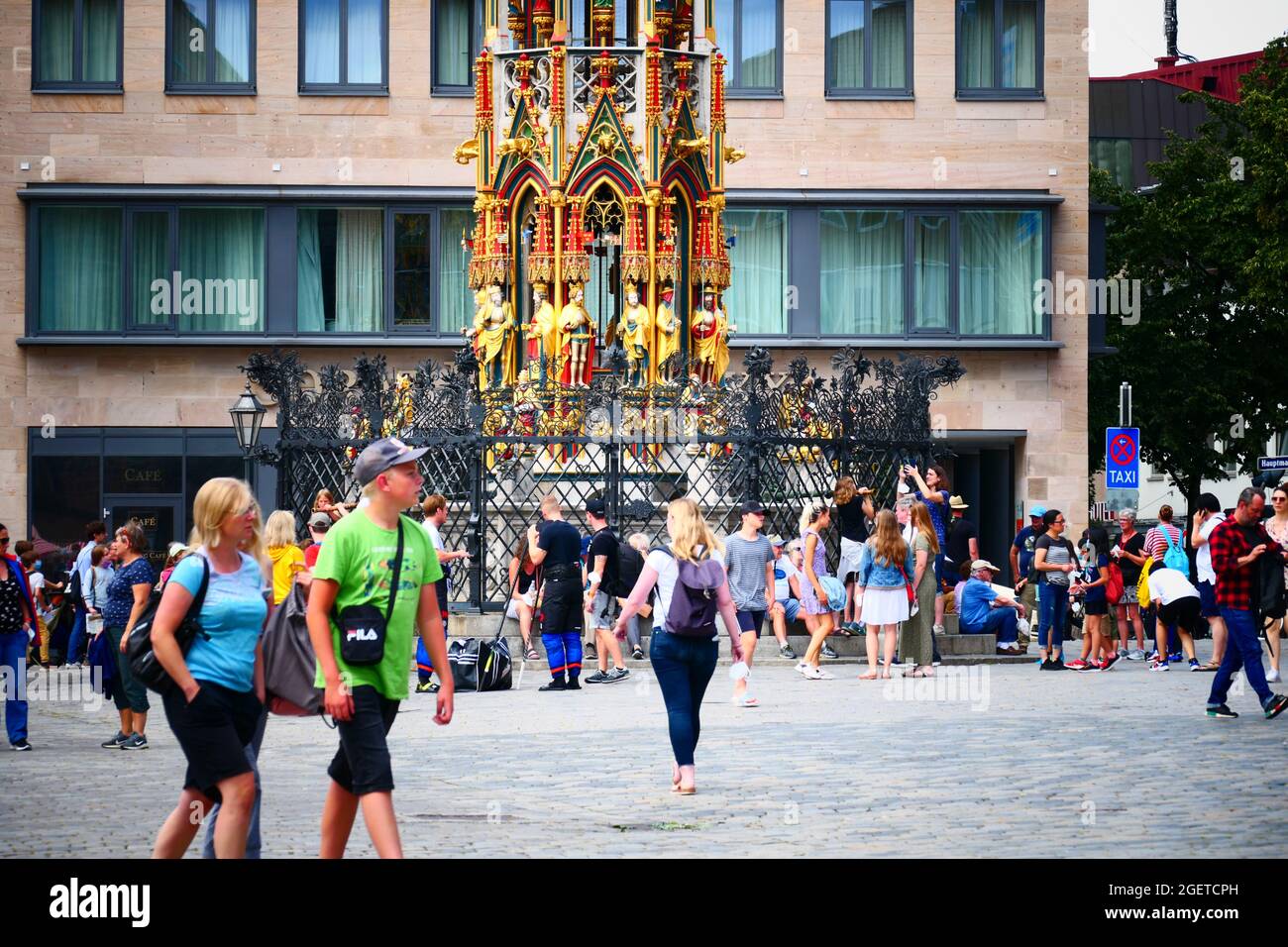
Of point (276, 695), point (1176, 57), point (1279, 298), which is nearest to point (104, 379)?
point (1279, 298)

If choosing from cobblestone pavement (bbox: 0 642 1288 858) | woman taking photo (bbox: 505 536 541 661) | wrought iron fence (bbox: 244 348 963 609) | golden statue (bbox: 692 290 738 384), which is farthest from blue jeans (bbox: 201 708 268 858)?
golden statue (bbox: 692 290 738 384)

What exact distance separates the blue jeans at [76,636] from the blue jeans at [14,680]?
31.8 feet

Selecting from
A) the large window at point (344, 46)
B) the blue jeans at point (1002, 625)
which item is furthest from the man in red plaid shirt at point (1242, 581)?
the large window at point (344, 46)

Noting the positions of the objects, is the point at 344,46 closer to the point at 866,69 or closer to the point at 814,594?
the point at 866,69

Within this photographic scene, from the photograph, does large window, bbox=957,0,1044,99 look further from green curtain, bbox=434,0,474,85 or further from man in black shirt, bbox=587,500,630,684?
man in black shirt, bbox=587,500,630,684

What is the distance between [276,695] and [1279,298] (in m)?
36.1

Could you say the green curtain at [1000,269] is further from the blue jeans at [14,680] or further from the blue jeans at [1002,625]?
the blue jeans at [14,680]

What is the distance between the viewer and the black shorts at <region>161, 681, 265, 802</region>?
8.70 meters

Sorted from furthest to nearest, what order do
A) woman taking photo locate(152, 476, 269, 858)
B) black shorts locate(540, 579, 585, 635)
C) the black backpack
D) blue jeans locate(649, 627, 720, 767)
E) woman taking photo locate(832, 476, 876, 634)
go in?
woman taking photo locate(832, 476, 876, 634)
the black backpack
black shorts locate(540, 579, 585, 635)
blue jeans locate(649, 627, 720, 767)
woman taking photo locate(152, 476, 269, 858)

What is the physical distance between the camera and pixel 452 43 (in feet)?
129

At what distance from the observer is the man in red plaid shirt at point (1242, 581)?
16188 millimetres

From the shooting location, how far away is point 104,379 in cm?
3853

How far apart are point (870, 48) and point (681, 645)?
28.8 metres

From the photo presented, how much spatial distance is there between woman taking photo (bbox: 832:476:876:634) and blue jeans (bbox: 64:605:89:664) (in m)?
9.07
